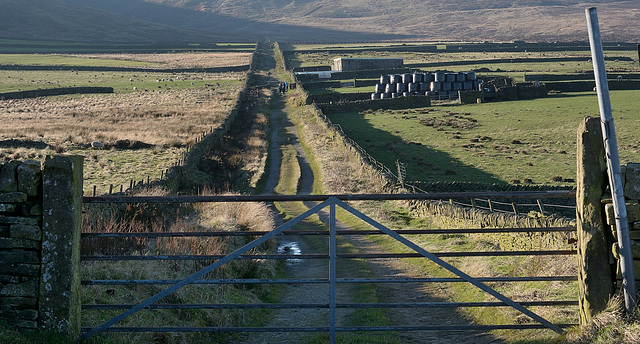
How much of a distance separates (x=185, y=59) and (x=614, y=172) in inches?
5811

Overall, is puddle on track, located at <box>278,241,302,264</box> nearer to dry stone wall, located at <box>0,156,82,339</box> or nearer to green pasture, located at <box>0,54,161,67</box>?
dry stone wall, located at <box>0,156,82,339</box>

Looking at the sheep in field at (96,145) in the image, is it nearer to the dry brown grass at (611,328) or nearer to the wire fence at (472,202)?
the wire fence at (472,202)

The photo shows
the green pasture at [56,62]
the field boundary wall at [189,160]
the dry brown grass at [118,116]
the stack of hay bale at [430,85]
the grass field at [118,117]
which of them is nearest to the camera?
the field boundary wall at [189,160]

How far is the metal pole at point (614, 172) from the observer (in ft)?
21.7

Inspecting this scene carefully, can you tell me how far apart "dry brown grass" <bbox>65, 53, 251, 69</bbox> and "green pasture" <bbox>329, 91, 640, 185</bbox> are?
3060 inches

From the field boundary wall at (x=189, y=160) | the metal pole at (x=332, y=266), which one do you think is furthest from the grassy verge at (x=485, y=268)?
the field boundary wall at (x=189, y=160)

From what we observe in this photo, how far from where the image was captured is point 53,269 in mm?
6848

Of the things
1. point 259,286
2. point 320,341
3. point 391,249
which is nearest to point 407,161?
point 391,249

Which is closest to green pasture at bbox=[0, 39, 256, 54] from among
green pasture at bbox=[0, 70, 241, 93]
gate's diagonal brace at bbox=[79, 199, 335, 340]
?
green pasture at bbox=[0, 70, 241, 93]

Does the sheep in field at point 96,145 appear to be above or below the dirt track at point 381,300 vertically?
below

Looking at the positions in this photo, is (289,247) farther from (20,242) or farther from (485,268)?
(20,242)

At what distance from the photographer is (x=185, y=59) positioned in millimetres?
148125

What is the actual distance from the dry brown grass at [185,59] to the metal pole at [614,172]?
398 ft

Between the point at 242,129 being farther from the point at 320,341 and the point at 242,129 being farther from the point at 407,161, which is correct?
the point at 320,341
